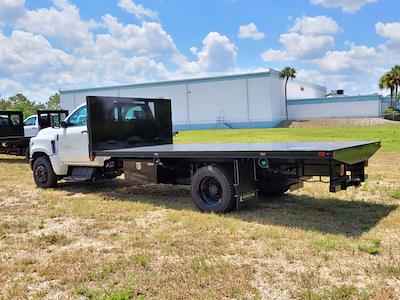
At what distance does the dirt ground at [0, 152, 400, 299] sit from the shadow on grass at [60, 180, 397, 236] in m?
0.02

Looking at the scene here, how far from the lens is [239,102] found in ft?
213

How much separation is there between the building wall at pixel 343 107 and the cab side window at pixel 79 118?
60.9 metres

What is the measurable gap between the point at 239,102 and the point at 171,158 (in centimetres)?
5710

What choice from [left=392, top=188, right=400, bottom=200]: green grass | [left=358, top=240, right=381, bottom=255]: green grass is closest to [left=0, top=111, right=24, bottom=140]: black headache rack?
[left=392, top=188, right=400, bottom=200]: green grass

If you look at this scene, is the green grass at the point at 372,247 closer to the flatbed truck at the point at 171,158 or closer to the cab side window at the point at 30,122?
the flatbed truck at the point at 171,158

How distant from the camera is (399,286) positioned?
4344 mm

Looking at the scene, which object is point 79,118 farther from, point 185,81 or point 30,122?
point 185,81

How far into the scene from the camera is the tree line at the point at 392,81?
70.0m

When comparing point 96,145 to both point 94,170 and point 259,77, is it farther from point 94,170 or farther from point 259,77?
point 259,77

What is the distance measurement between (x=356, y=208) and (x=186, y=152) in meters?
2.93

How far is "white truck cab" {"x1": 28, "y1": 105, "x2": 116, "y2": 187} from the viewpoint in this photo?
10180 millimetres

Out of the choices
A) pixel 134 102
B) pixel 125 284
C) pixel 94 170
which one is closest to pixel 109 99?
pixel 134 102

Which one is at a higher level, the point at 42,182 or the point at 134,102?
the point at 134,102

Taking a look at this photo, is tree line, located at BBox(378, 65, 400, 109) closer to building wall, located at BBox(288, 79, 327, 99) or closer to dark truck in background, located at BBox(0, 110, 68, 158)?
building wall, located at BBox(288, 79, 327, 99)
